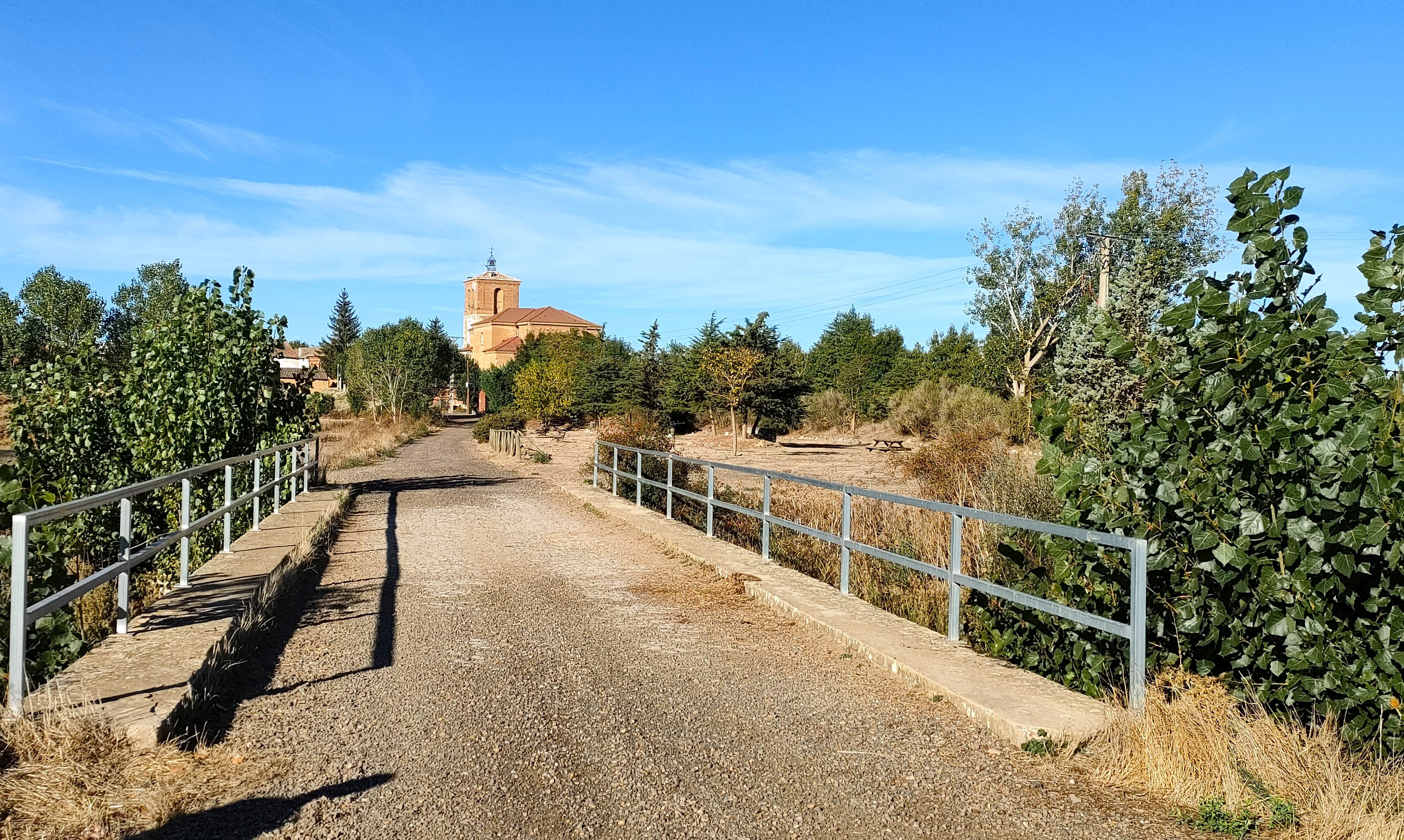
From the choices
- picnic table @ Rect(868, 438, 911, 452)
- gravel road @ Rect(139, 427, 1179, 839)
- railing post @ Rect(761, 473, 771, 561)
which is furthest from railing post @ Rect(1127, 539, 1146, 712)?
picnic table @ Rect(868, 438, 911, 452)

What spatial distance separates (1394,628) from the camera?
430cm

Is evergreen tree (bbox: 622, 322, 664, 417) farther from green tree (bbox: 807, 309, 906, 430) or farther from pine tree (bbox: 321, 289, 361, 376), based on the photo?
pine tree (bbox: 321, 289, 361, 376)

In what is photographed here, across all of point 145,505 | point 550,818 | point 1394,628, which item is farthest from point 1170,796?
point 145,505

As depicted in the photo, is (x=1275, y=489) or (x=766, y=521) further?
(x=766, y=521)

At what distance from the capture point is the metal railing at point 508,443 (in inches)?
1396

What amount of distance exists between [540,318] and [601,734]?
442 ft

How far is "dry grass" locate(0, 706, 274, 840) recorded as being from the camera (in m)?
3.78

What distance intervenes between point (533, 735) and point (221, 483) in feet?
39.5

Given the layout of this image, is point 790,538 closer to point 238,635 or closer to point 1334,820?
point 238,635

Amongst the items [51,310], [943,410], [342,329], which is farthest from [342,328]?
[943,410]

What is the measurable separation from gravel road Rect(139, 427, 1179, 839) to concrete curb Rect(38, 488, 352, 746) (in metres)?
0.23

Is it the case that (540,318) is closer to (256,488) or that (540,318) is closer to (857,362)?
(857,362)

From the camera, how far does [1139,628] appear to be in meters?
5.02

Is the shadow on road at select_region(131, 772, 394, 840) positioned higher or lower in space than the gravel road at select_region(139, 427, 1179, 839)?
higher
